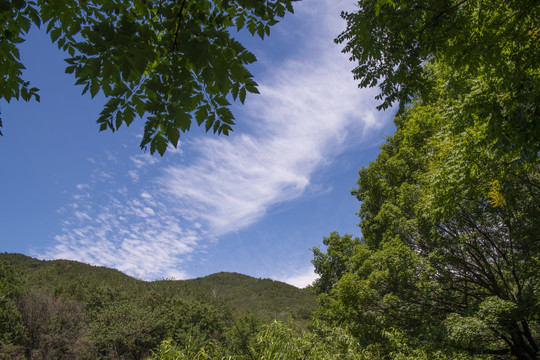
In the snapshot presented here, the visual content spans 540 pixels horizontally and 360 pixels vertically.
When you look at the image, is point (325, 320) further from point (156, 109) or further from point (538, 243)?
point (156, 109)

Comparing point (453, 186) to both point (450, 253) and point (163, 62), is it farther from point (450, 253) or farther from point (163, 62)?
point (163, 62)

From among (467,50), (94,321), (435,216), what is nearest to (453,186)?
(435,216)

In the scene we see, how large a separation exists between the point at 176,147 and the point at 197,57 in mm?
671

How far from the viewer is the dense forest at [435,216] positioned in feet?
15.6

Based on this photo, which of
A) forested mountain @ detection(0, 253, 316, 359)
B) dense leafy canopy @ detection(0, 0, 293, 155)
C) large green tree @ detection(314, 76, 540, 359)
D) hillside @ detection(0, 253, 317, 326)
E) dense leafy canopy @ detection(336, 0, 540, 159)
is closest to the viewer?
dense leafy canopy @ detection(0, 0, 293, 155)

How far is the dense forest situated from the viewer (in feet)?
15.6

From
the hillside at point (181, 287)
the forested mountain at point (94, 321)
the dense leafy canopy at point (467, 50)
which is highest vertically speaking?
the hillside at point (181, 287)

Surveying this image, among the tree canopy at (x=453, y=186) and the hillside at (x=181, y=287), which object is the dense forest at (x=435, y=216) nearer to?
the tree canopy at (x=453, y=186)

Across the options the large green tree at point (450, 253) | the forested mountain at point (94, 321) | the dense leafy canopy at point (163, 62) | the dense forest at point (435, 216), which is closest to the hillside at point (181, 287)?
the forested mountain at point (94, 321)

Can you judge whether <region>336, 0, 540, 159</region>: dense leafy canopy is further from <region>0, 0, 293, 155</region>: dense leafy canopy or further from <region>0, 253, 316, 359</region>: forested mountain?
<region>0, 253, 316, 359</region>: forested mountain

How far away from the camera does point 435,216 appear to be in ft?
25.7

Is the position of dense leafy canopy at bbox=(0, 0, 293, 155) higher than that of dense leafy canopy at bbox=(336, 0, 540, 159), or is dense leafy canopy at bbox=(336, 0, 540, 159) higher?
dense leafy canopy at bbox=(336, 0, 540, 159)

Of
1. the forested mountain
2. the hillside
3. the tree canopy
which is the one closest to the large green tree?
the tree canopy

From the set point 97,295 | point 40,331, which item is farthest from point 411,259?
point 97,295
